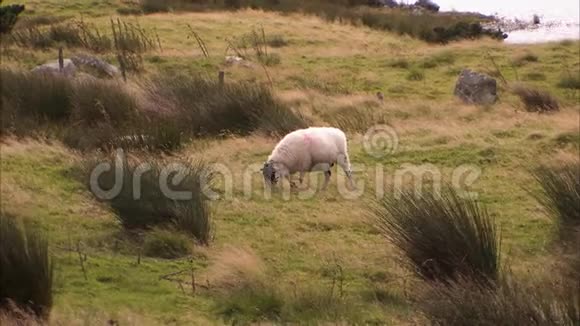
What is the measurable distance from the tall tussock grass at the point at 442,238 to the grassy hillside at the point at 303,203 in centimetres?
23

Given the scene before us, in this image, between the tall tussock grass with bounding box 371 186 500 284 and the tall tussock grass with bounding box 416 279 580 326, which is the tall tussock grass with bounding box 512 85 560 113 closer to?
the tall tussock grass with bounding box 371 186 500 284

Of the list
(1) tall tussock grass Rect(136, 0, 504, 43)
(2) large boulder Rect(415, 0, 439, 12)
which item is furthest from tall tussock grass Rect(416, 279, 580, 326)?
(2) large boulder Rect(415, 0, 439, 12)

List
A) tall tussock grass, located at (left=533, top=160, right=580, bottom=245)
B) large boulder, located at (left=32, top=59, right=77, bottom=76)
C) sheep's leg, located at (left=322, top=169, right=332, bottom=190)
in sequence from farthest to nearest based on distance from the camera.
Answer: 1. large boulder, located at (left=32, top=59, right=77, bottom=76)
2. sheep's leg, located at (left=322, top=169, right=332, bottom=190)
3. tall tussock grass, located at (left=533, top=160, right=580, bottom=245)

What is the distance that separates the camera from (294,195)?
1007cm

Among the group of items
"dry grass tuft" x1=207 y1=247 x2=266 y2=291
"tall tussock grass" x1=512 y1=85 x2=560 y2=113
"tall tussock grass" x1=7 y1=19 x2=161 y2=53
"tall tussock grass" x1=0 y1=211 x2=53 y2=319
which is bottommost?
"tall tussock grass" x1=512 y1=85 x2=560 y2=113

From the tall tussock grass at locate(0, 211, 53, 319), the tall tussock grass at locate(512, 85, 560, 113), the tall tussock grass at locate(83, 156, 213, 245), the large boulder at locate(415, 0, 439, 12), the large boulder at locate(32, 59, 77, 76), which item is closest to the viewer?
the tall tussock grass at locate(0, 211, 53, 319)

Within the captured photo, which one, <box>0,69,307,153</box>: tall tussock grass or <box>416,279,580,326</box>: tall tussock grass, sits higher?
<box>416,279,580,326</box>: tall tussock grass

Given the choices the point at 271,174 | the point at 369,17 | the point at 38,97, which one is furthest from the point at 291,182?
the point at 369,17

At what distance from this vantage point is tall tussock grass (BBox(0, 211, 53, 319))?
5.85 m

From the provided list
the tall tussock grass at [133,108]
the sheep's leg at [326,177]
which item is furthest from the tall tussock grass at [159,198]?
the tall tussock grass at [133,108]

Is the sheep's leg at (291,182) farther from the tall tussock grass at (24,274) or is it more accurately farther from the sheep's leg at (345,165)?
the tall tussock grass at (24,274)

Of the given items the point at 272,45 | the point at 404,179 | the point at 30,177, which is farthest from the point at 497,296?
the point at 272,45

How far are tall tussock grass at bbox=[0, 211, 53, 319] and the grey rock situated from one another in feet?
41.2

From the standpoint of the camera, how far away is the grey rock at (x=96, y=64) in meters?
18.5
